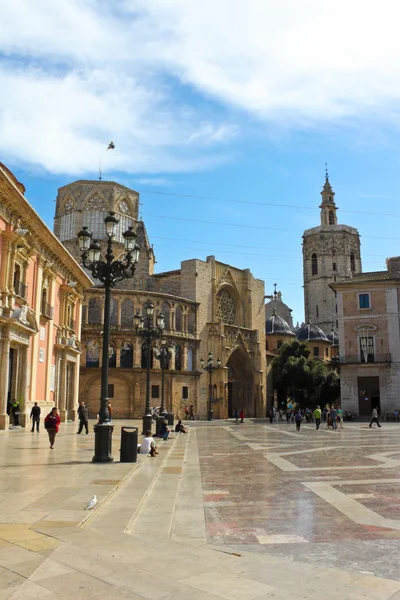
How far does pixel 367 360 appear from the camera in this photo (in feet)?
141


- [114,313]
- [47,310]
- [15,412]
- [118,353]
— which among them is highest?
[114,313]

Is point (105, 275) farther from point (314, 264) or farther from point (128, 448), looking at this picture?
point (314, 264)

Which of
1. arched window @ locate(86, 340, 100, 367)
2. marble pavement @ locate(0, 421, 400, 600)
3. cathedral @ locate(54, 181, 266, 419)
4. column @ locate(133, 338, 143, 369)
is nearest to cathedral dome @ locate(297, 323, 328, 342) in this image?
cathedral @ locate(54, 181, 266, 419)

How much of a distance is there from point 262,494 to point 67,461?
17.4 ft

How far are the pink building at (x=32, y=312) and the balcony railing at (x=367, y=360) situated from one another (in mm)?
22033

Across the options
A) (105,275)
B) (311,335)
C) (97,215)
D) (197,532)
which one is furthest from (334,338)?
(197,532)

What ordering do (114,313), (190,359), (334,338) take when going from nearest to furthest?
(114,313) < (190,359) < (334,338)

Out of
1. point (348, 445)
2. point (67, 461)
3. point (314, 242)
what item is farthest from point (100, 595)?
point (314, 242)

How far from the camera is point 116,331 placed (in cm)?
4547

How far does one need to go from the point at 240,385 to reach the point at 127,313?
56.0 ft

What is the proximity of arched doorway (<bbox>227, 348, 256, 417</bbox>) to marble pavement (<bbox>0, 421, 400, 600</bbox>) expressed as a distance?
45.7 meters

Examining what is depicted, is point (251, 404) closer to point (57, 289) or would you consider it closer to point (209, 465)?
point (57, 289)

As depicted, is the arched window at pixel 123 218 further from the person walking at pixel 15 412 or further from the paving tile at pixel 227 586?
the paving tile at pixel 227 586

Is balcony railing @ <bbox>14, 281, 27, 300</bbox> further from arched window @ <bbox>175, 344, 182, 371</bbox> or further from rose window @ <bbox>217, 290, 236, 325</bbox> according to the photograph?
rose window @ <bbox>217, 290, 236, 325</bbox>
